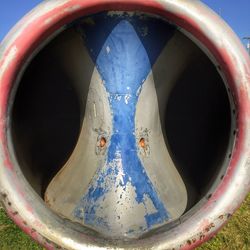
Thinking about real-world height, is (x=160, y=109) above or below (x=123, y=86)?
below

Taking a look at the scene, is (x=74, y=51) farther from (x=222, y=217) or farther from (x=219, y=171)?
(x=222, y=217)

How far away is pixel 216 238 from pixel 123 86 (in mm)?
1311

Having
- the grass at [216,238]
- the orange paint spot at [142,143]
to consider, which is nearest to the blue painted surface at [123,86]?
the orange paint spot at [142,143]

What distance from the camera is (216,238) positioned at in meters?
2.43

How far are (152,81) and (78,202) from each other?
0.54 m

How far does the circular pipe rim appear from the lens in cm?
120

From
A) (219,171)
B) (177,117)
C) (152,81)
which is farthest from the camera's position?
(177,117)

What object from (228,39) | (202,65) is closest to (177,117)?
(202,65)

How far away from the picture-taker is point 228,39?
1.21m

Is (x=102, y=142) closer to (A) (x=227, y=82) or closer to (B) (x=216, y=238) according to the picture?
(A) (x=227, y=82)

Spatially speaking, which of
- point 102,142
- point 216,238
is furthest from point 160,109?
point 216,238

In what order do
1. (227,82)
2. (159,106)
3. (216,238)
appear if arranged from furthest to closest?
(216,238) → (159,106) → (227,82)

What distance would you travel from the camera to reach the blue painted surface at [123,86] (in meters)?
1.46

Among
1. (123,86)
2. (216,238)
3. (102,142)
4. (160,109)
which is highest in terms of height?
(123,86)
